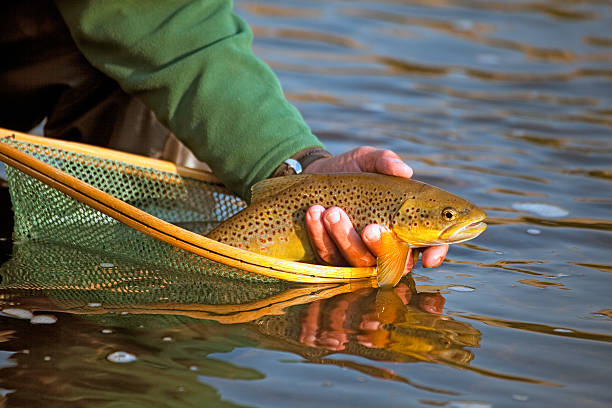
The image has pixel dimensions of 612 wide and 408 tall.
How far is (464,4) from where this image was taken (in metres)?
9.95

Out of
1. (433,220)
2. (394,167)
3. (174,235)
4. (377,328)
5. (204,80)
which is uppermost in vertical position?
(204,80)

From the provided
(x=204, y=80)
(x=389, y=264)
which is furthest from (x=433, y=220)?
(x=204, y=80)

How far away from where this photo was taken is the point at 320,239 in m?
2.88

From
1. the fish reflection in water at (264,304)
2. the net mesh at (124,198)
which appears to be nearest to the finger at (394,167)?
the fish reflection in water at (264,304)

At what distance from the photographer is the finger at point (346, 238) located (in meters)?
2.81

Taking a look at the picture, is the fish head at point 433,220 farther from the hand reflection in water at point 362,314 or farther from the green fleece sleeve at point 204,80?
the green fleece sleeve at point 204,80

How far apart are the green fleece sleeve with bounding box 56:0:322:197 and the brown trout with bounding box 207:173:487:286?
0.20m

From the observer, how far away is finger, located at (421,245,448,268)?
3037 mm

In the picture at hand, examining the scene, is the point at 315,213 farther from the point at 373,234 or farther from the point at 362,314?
the point at 362,314

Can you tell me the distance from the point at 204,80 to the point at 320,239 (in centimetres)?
76

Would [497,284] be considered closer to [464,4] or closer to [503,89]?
[503,89]

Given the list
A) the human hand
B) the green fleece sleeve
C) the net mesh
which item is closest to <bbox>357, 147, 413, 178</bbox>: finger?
the human hand

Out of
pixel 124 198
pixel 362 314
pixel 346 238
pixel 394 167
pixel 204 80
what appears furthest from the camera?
pixel 124 198

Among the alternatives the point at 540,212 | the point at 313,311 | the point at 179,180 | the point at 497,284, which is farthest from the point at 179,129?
the point at 540,212
